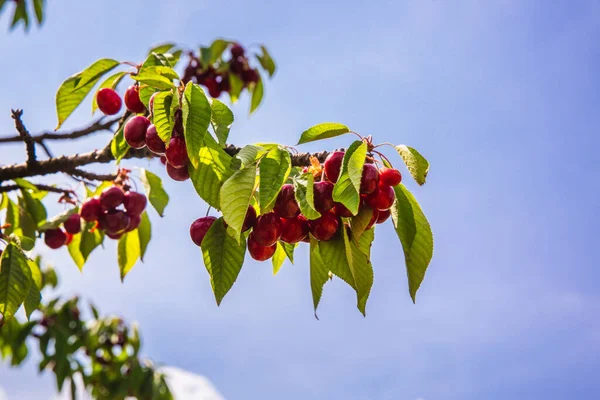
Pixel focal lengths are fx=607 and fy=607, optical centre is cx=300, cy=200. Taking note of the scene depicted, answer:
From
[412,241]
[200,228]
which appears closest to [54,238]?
[200,228]

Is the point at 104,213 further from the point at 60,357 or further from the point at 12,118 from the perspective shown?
the point at 60,357

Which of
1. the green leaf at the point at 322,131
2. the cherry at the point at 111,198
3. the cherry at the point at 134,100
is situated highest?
the cherry at the point at 134,100

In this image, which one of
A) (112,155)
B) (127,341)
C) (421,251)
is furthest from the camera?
(127,341)

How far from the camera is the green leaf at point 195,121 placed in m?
1.32

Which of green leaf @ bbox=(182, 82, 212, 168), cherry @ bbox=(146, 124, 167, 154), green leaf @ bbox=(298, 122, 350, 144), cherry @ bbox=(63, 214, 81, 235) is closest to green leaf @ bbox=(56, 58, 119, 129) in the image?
cherry @ bbox=(63, 214, 81, 235)

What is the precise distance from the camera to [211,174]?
4.61 ft

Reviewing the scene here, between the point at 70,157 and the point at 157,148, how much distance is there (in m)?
0.91

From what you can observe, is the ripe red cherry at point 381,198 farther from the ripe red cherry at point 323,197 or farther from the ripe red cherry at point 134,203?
the ripe red cherry at point 134,203

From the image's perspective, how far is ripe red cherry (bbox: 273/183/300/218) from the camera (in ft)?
4.39

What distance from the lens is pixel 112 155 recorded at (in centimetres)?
212

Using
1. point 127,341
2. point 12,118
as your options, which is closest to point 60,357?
point 127,341

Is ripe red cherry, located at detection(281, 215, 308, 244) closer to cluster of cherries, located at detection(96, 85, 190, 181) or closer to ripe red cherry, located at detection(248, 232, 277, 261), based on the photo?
ripe red cherry, located at detection(248, 232, 277, 261)

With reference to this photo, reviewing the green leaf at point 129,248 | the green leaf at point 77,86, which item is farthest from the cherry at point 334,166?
the green leaf at point 129,248

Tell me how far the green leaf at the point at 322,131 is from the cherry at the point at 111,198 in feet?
3.67
